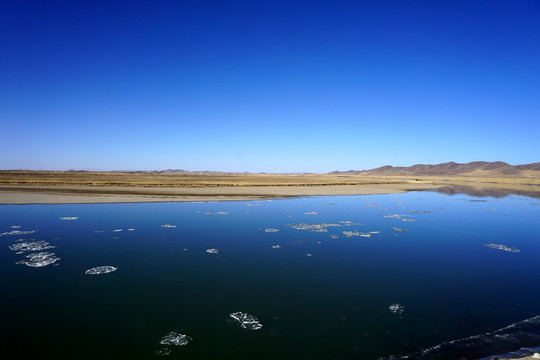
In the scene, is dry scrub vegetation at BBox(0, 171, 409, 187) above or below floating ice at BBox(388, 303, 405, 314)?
above

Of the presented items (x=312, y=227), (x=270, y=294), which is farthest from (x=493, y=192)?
(x=270, y=294)

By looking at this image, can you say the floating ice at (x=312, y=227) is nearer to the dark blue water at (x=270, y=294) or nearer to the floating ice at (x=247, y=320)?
the dark blue water at (x=270, y=294)

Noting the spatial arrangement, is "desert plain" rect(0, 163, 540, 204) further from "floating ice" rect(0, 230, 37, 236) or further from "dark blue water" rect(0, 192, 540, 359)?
"dark blue water" rect(0, 192, 540, 359)

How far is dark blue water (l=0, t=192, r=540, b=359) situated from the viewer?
512 centimetres

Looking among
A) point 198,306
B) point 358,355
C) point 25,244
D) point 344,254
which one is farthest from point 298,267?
point 25,244

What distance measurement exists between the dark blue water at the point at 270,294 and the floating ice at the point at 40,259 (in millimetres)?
250

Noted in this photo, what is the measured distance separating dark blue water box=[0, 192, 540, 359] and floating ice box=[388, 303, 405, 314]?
14 centimetres

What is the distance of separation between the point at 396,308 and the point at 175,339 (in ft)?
16.2

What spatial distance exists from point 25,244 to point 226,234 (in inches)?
318

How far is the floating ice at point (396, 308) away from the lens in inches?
253

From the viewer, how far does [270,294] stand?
7.17 m

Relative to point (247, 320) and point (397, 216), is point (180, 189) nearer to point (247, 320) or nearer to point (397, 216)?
point (397, 216)

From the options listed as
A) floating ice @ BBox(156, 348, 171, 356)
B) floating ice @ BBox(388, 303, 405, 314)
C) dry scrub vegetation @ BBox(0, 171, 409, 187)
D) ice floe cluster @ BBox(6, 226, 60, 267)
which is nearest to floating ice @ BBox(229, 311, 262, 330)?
floating ice @ BBox(156, 348, 171, 356)

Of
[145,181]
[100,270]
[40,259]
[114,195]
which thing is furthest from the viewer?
[145,181]
